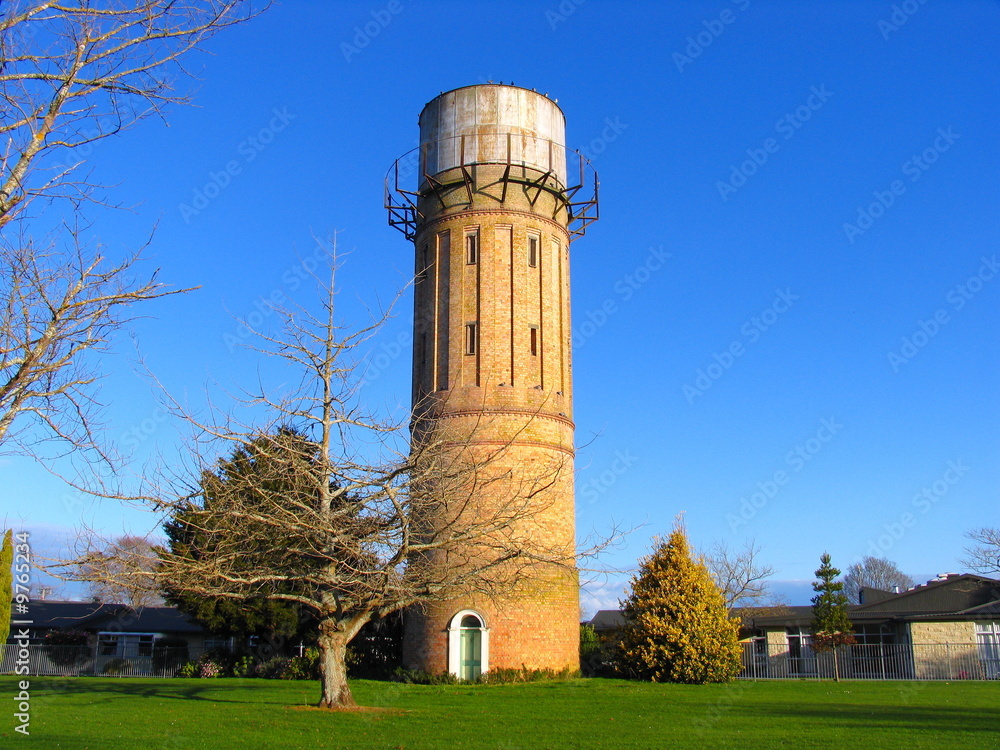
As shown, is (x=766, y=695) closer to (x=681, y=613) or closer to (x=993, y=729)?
(x=681, y=613)

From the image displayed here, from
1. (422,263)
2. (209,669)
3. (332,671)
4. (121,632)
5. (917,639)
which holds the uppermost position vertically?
(422,263)

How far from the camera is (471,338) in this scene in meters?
26.6

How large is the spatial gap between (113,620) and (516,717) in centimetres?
2962

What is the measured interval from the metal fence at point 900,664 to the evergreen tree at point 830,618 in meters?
0.45

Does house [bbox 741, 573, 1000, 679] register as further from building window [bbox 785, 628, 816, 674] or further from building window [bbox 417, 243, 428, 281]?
building window [bbox 417, 243, 428, 281]

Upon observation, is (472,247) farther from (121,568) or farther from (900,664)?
(900,664)

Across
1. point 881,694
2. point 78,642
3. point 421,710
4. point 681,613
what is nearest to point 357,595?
point 421,710

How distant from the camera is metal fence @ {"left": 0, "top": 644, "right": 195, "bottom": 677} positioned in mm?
33281

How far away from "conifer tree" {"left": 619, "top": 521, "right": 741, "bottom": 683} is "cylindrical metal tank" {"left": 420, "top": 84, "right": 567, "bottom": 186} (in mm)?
13165

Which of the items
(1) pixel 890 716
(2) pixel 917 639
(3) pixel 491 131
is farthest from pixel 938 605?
(3) pixel 491 131

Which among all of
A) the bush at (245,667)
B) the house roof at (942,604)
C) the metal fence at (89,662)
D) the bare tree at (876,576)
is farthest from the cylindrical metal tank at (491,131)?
the bare tree at (876,576)

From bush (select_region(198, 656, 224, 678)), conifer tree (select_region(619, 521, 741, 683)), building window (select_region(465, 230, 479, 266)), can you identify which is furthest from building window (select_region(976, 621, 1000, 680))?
bush (select_region(198, 656, 224, 678))

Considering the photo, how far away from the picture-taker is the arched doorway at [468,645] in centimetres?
2392

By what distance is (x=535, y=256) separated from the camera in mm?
27594
